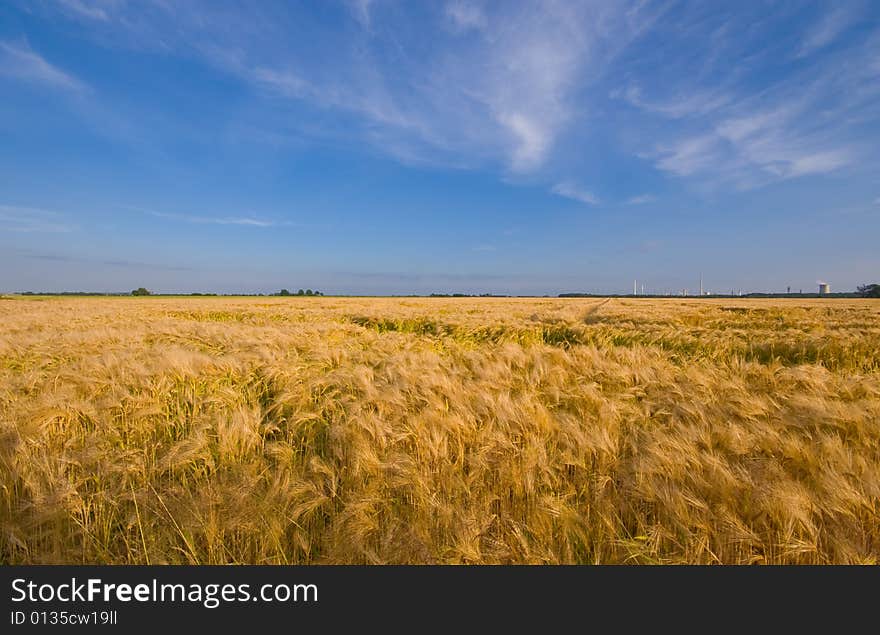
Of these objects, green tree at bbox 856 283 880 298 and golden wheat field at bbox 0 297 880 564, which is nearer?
golden wheat field at bbox 0 297 880 564

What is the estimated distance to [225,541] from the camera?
5.38 feet

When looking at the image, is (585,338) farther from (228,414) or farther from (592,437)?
(228,414)

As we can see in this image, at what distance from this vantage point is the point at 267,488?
2059 millimetres

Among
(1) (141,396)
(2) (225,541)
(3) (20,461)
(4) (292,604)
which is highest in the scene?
(1) (141,396)

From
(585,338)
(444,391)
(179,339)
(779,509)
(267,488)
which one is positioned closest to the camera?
(779,509)

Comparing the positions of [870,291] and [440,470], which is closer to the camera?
[440,470]

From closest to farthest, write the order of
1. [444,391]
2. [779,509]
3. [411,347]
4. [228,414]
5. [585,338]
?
[779,509] → [228,414] → [444,391] → [411,347] → [585,338]

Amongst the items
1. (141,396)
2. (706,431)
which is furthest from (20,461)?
(706,431)

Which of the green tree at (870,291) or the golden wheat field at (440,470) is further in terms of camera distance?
the green tree at (870,291)

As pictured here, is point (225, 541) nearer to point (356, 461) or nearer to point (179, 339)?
point (356, 461)

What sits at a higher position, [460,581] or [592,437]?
[592,437]

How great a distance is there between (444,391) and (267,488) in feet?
5.39

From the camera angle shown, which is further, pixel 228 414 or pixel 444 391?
pixel 444 391

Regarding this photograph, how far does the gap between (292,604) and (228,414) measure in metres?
1.87
